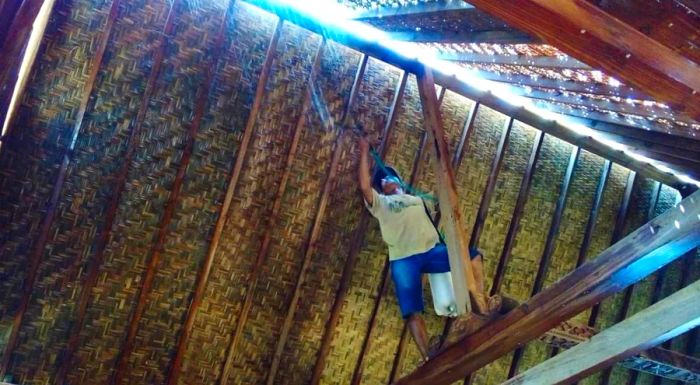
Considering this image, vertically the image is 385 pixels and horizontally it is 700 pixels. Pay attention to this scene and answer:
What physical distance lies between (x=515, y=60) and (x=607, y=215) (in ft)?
8.45

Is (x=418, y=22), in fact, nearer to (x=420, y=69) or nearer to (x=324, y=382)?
(x=420, y=69)

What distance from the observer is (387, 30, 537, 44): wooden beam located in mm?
2621

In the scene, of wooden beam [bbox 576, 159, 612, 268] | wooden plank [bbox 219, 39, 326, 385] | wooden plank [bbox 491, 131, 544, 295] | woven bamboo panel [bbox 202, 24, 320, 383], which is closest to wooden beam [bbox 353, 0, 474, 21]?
woven bamboo panel [bbox 202, 24, 320, 383]

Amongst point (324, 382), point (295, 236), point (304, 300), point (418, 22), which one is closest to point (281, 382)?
point (324, 382)

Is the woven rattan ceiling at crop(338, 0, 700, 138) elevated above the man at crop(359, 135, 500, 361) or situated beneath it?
elevated above

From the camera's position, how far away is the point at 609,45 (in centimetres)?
157

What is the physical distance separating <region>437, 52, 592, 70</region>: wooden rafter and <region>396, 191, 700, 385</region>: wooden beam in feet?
2.70

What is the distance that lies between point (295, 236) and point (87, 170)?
1.39 meters

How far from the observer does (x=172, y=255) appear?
146 inches

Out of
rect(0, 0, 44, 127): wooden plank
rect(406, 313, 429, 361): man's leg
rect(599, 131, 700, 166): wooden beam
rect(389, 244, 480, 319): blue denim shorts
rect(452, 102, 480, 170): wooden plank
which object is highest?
rect(599, 131, 700, 166): wooden beam

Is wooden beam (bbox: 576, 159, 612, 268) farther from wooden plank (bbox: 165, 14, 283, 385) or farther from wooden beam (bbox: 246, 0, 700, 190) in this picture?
wooden plank (bbox: 165, 14, 283, 385)

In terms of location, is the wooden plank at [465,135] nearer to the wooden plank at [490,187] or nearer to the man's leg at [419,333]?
the wooden plank at [490,187]

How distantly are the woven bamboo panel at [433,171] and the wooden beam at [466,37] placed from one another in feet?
2.98

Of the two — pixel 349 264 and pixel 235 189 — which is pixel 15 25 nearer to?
pixel 235 189
